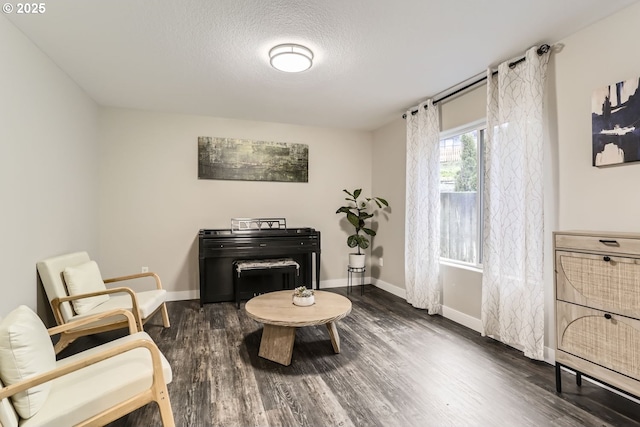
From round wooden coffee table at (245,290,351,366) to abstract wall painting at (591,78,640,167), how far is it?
2.24 meters

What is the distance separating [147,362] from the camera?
1.75 meters

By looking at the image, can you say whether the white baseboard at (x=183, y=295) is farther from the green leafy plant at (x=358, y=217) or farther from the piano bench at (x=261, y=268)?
the green leafy plant at (x=358, y=217)

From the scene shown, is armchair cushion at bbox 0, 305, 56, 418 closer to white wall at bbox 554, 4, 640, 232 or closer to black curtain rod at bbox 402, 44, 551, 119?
white wall at bbox 554, 4, 640, 232

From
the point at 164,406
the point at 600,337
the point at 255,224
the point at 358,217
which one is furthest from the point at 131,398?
the point at 358,217

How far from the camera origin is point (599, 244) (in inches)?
74.5

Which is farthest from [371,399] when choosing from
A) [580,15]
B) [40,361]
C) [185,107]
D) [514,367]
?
Result: [185,107]

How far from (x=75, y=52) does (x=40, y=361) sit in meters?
2.49

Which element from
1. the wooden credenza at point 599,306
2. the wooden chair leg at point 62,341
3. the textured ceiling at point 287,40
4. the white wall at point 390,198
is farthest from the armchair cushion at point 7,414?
the white wall at point 390,198

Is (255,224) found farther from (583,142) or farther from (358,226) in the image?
(583,142)

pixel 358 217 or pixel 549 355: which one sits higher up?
pixel 358 217

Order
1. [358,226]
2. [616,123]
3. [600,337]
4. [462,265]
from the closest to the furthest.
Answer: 1. [600,337]
2. [616,123]
3. [462,265]
4. [358,226]

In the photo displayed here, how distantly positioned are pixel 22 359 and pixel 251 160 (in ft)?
11.5

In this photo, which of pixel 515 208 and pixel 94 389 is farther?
pixel 515 208

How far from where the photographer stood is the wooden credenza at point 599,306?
175cm
